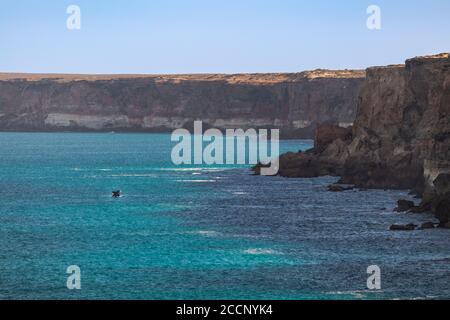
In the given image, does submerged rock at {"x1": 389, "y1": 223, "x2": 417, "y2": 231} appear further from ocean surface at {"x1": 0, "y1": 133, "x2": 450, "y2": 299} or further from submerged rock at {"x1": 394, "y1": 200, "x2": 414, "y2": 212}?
submerged rock at {"x1": 394, "y1": 200, "x2": 414, "y2": 212}

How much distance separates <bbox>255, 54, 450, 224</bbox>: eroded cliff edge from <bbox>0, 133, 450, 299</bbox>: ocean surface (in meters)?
3.88

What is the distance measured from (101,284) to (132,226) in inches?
772

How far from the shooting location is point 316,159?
345 ft

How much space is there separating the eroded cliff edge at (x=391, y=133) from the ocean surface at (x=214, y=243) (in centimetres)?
388

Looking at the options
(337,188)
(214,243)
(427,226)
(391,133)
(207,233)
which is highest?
(391,133)

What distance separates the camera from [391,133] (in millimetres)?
90938

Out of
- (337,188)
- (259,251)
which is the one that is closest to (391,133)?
(337,188)

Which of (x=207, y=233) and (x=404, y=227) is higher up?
(x=404, y=227)

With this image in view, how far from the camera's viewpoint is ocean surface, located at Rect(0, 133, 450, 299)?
41438mm

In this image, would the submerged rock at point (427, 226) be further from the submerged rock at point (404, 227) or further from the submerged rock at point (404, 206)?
the submerged rock at point (404, 206)

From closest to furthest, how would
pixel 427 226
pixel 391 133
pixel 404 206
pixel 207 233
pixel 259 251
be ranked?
pixel 259 251
pixel 427 226
pixel 207 233
pixel 404 206
pixel 391 133

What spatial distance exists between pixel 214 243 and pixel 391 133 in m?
41.1

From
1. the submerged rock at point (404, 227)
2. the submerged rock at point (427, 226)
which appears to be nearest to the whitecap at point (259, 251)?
the submerged rock at point (404, 227)

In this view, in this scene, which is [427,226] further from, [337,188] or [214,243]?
[337,188]
